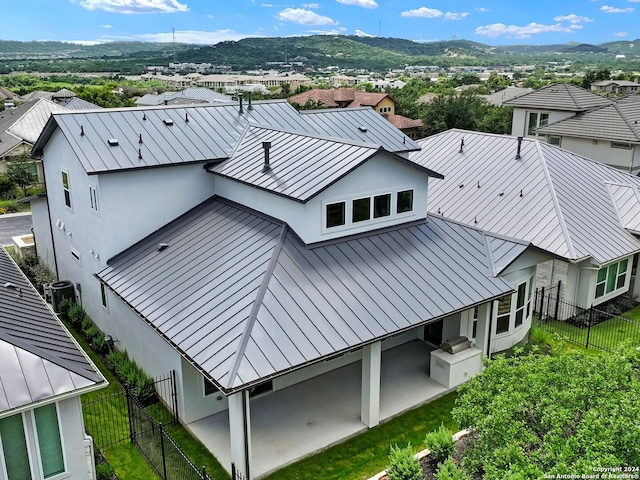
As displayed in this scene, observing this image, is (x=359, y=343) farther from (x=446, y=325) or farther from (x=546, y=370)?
(x=446, y=325)

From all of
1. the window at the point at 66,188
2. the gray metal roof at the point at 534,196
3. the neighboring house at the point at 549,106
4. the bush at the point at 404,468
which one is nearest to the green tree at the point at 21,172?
the window at the point at 66,188

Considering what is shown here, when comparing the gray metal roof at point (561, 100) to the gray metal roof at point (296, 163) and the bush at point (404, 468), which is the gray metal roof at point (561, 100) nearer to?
the gray metal roof at point (296, 163)

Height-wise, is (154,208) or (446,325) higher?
(154,208)

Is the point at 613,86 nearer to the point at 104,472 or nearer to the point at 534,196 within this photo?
the point at 534,196

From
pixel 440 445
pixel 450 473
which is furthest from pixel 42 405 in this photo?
pixel 440 445

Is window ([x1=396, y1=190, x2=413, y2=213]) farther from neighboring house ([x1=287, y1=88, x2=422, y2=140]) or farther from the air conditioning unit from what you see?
neighboring house ([x1=287, y1=88, x2=422, y2=140])

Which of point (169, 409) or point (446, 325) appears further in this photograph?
point (446, 325)

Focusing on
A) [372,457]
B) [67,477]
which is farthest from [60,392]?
[372,457]
